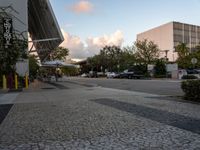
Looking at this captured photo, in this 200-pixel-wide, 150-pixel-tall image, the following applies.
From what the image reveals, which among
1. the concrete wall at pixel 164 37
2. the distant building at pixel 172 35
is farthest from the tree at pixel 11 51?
the concrete wall at pixel 164 37

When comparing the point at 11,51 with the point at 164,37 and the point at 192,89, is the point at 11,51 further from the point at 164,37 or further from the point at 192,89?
the point at 164,37

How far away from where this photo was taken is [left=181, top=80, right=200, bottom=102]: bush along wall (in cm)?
1240

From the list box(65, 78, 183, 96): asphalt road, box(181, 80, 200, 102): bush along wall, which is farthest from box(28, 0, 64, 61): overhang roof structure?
box(181, 80, 200, 102): bush along wall

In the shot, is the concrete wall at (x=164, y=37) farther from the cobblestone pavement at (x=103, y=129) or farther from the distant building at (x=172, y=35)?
the cobblestone pavement at (x=103, y=129)

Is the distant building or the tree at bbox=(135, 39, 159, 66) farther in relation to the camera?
the distant building

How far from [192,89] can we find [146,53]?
187ft

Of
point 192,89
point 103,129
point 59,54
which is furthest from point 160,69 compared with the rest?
point 103,129

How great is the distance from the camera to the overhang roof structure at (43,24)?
107ft

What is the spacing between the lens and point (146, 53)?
69188 mm

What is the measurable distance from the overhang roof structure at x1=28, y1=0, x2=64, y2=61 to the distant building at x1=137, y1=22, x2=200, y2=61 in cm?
6225

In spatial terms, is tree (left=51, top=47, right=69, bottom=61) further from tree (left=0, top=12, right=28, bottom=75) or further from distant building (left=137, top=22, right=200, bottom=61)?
tree (left=0, top=12, right=28, bottom=75)

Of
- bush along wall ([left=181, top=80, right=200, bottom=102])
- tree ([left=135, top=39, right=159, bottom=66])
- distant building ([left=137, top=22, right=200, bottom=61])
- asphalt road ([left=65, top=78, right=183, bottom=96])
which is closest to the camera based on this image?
bush along wall ([left=181, top=80, right=200, bottom=102])

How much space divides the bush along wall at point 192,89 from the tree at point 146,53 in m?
55.1

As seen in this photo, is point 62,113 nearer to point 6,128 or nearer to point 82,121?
point 82,121
